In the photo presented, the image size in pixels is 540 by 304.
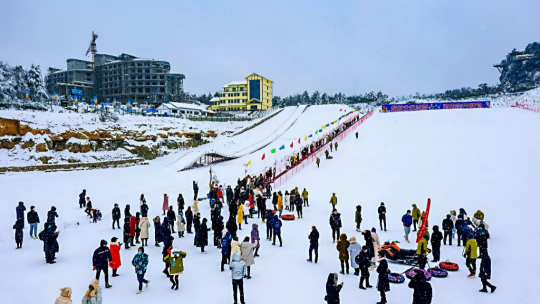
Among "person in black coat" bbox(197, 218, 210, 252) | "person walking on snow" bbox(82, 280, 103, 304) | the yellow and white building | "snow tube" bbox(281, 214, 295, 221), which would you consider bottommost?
"snow tube" bbox(281, 214, 295, 221)

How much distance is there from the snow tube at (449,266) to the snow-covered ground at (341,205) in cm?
22

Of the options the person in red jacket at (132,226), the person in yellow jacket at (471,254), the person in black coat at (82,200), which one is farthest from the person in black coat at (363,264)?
the person in black coat at (82,200)

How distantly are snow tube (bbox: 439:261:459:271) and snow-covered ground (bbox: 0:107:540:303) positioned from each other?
0.22 metres

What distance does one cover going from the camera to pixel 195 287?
9.33 meters

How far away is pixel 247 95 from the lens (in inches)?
3487

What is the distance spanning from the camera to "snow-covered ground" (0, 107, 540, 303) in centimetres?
918

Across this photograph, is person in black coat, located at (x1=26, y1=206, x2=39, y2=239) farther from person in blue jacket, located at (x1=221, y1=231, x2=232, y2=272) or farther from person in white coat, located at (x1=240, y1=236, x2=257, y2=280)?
person in white coat, located at (x1=240, y1=236, x2=257, y2=280)

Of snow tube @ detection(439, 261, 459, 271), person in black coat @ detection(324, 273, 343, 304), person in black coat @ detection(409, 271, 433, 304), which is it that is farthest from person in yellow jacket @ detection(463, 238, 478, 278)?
person in black coat @ detection(324, 273, 343, 304)

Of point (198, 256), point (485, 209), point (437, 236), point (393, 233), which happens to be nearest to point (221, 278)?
point (198, 256)

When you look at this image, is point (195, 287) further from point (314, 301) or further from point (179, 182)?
point (179, 182)

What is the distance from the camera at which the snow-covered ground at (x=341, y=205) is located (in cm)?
918

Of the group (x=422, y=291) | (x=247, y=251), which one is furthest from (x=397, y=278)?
(x=247, y=251)

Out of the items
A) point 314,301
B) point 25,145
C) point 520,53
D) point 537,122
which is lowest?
point 314,301

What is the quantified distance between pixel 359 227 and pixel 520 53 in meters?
138
